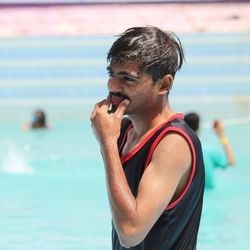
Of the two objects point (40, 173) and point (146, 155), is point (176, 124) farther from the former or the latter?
point (40, 173)

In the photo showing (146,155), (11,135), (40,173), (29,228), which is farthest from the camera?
(11,135)

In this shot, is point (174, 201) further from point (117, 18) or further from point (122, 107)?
point (117, 18)

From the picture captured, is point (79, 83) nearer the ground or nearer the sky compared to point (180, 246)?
nearer the ground

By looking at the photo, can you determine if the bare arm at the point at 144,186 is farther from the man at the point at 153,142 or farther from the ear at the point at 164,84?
the ear at the point at 164,84

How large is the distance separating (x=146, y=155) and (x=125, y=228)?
22 cm

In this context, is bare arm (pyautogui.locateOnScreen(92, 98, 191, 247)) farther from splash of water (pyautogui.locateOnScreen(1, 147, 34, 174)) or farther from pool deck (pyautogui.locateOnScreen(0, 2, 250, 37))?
pool deck (pyautogui.locateOnScreen(0, 2, 250, 37))

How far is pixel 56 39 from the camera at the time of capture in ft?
46.1

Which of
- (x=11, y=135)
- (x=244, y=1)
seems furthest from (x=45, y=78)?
(x=244, y=1)

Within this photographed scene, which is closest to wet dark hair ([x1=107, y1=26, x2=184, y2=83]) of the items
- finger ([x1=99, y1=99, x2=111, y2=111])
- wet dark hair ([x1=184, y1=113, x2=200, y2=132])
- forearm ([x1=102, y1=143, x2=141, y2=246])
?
finger ([x1=99, y1=99, x2=111, y2=111])

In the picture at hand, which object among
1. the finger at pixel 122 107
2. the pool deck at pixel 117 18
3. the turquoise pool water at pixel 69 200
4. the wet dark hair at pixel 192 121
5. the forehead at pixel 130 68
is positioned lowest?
the pool deck at pixel 117 18

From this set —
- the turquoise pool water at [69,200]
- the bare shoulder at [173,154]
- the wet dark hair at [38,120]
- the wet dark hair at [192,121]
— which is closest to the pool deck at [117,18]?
the wet dark hair at [38,120]

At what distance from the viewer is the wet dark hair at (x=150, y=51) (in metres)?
2.01

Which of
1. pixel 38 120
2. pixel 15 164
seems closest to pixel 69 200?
pixel 15 164

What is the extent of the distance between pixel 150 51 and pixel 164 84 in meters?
0.10
